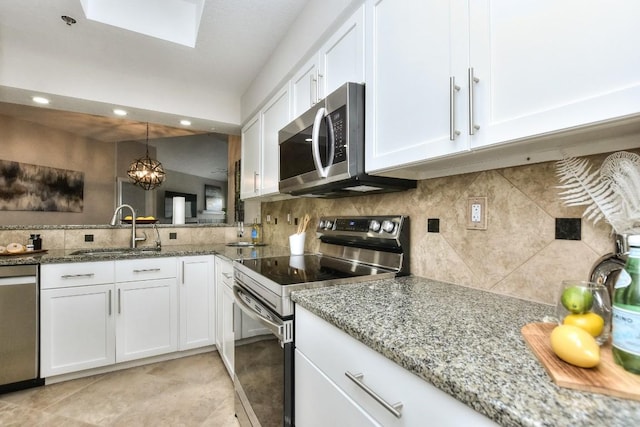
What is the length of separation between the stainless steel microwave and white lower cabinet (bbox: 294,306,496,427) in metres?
0.62

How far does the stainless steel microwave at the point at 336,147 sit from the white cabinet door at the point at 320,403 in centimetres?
76

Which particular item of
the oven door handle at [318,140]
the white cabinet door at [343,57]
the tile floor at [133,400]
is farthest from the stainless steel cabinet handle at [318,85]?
the tile floor at [133,400]

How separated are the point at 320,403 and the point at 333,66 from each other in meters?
1.47

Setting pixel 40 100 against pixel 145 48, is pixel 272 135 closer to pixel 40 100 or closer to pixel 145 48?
pixel 145 48

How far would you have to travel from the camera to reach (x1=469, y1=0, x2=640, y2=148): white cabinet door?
1.94 feet

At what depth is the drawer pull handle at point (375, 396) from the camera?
2.16 ft

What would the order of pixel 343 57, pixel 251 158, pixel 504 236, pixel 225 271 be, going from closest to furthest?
pixel 504 236 → pixel 343 57 → pixel 225 271 → pixel 251 158

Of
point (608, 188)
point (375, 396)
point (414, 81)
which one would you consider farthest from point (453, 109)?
point (375, 396)

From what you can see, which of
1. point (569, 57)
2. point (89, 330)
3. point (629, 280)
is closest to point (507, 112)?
point (569, 57)

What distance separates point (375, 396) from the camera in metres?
0.71

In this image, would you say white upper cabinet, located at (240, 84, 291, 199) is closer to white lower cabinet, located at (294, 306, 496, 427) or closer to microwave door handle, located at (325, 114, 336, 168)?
microwave door handle, located at (325, 114, 336, 168)

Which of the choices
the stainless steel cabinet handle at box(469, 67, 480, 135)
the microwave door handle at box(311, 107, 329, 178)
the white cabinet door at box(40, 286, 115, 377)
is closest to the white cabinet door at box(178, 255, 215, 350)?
the white cabinet door at box(40, 286, 115, 377)

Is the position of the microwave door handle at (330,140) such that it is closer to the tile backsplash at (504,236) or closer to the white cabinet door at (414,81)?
the white cabinet door at (414,81)

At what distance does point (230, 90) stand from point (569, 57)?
2.83m
